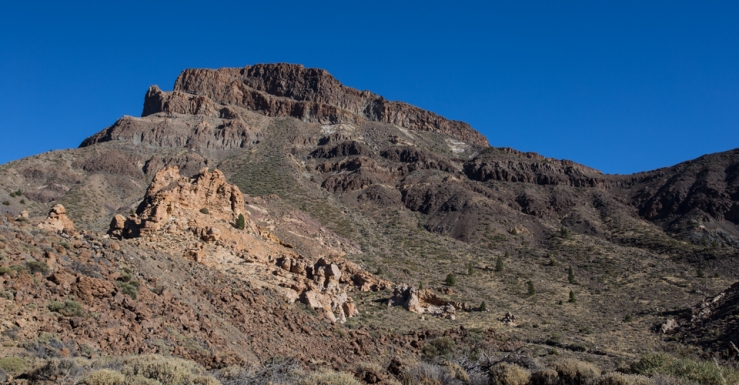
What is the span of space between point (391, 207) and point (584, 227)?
30.9 m

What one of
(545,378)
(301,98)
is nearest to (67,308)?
(545,378)

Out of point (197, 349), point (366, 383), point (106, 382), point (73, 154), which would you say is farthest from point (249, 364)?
point (73, 154)

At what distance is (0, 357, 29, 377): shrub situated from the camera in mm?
8484

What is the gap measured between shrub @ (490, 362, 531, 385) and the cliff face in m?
123

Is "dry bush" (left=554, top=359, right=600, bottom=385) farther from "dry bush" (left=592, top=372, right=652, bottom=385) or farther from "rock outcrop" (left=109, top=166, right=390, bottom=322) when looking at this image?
"rock outcrop" (left=109, top=166, right=390, bottom=322)

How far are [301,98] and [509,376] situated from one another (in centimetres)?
14511

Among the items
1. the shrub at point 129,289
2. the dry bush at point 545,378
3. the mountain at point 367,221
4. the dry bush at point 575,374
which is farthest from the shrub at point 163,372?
the dry bush at point 575,374

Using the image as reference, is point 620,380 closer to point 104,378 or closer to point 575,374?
point 575,374

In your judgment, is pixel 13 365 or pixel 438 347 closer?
pixel 13 365

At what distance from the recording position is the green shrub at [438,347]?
71.2 ft

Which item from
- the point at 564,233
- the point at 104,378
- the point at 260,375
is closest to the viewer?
the point at 104,378

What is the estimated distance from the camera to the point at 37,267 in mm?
12203

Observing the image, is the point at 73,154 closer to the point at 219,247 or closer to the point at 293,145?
the point at 293,145

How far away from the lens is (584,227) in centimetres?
Answer: 8044
